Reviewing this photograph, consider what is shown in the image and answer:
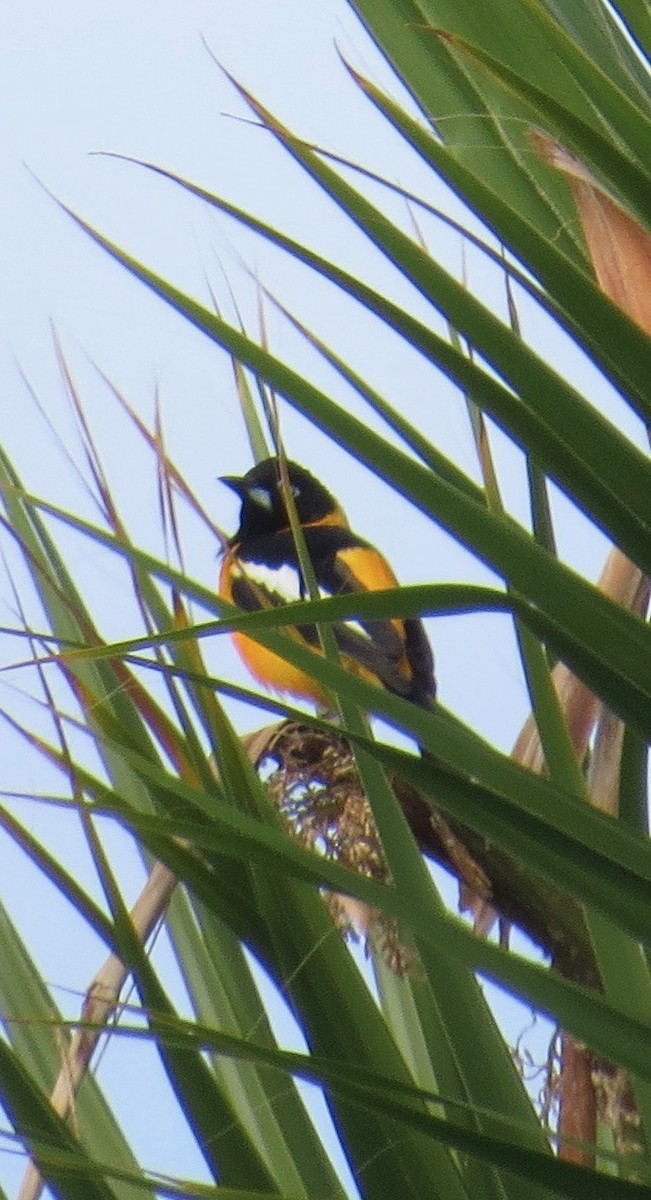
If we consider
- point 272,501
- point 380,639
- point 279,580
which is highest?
point 272,501

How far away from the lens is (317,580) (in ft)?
8.87

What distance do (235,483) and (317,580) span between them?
1446 millimetres

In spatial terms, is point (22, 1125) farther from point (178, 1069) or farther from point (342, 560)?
point (342, 560)

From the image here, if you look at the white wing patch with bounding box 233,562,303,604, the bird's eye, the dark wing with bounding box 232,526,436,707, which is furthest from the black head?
the white wing patch with bounding box 233,562,303,604

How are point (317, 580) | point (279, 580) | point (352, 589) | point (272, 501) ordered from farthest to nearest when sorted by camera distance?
point (272, 501) → point (279, 580) → point (352, 589) → point (317, 580)

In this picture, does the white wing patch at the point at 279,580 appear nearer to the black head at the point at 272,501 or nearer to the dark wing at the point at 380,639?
the dark wing at the point at 380,639

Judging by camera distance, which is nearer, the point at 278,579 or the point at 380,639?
the point at 380,639

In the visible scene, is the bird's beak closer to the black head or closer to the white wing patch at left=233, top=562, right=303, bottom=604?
the black head

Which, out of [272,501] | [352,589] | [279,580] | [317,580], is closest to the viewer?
[317,580]

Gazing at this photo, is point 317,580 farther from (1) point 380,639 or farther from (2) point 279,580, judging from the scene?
(2) point 279,580

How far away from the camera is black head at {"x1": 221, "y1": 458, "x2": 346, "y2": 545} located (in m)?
4.01

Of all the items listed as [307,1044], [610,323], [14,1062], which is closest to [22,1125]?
[14,1062]

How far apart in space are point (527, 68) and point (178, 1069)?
644 mm

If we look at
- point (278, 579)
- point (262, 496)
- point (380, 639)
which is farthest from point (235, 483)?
point (380, 639)
